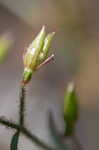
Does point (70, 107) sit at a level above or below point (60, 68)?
below

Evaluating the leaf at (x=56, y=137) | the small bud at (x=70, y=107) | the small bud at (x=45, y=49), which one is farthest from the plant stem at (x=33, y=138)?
the small bud at (x=45, y=49)

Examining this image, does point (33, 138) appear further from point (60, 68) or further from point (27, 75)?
point (60, 68)

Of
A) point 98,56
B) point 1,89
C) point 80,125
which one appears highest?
point 98,56

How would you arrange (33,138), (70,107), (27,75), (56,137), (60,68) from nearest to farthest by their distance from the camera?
(27,75) < (33,138) < (70,107) < (56,137) < (60,68)

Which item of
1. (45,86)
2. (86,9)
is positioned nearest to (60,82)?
Answer: (45,86)

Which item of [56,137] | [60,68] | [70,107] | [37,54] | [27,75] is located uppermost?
[60,68]

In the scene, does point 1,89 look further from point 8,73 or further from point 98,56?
point 98,56

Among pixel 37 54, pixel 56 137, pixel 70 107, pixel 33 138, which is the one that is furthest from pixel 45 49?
pixel 56 137

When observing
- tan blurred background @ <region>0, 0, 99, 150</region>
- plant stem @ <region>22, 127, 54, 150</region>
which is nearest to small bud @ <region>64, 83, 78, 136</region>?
plant stem @ <region>22, 127, 54, 150</region>

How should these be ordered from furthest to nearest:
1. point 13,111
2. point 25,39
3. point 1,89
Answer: point 25,39
point 1,89
point 13,111
